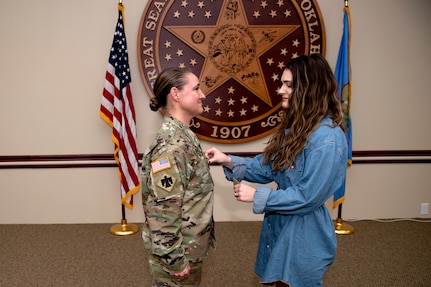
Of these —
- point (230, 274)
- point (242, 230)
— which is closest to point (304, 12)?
point (242, 230)

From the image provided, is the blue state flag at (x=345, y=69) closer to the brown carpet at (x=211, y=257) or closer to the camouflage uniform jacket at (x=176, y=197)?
the brown carpet at (x=211, y=257)

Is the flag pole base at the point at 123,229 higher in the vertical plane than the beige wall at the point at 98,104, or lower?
lower

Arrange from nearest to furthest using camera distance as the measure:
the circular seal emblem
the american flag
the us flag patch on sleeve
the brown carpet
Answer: the us flag patch on sleeve
the brown carpet
the american flag
the circular seal emblem

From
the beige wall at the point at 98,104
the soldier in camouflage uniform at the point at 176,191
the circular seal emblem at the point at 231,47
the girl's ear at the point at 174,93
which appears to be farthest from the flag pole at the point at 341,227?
the girl's ear at the point at 174,93

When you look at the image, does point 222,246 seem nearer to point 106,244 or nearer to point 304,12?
point 106,244

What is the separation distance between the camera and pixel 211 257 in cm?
286

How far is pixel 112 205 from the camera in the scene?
140 inches

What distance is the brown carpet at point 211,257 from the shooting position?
254 centimetres

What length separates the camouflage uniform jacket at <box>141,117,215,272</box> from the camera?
4.28 ft

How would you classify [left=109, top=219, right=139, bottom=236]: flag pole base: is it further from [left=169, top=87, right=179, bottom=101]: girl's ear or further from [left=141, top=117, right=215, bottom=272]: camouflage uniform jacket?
[left=169, top=87, right=179, bottom=101]: girl's ear

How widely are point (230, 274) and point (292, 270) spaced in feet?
4.23

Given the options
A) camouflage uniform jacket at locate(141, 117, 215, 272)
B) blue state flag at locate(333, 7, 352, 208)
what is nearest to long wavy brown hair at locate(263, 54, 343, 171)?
camouflage uniform jacket at locate(141, 117, 215, 272)

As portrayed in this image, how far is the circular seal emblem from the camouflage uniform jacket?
196 centimetres

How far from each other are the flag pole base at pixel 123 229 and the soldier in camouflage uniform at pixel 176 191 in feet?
6.34
